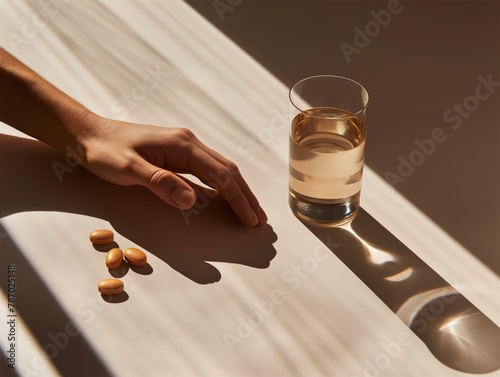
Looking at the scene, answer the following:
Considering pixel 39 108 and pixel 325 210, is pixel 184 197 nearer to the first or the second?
pixel 325 210

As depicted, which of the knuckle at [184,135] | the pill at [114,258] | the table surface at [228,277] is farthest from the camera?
the knuckle at [184,135]

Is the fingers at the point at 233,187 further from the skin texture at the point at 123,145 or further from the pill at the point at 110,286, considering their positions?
the pill at the point at 110,286

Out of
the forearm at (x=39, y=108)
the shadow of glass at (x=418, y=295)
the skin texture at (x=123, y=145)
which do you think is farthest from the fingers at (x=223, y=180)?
the forearm at (x=39, y=108)

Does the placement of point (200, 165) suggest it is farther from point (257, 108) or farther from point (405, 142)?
point (405, 142)

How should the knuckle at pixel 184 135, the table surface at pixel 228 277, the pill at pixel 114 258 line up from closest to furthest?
the table surface at pixel 228 277 < the pill at pixel 114 258 < the knuckle at pixel 184 135

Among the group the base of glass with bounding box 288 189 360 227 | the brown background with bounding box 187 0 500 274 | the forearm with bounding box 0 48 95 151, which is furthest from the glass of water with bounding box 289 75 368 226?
the forearm with bounding box 0 48 95 151

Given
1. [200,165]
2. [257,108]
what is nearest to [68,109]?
[200,165]

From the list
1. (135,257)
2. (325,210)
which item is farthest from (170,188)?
(325,210)
